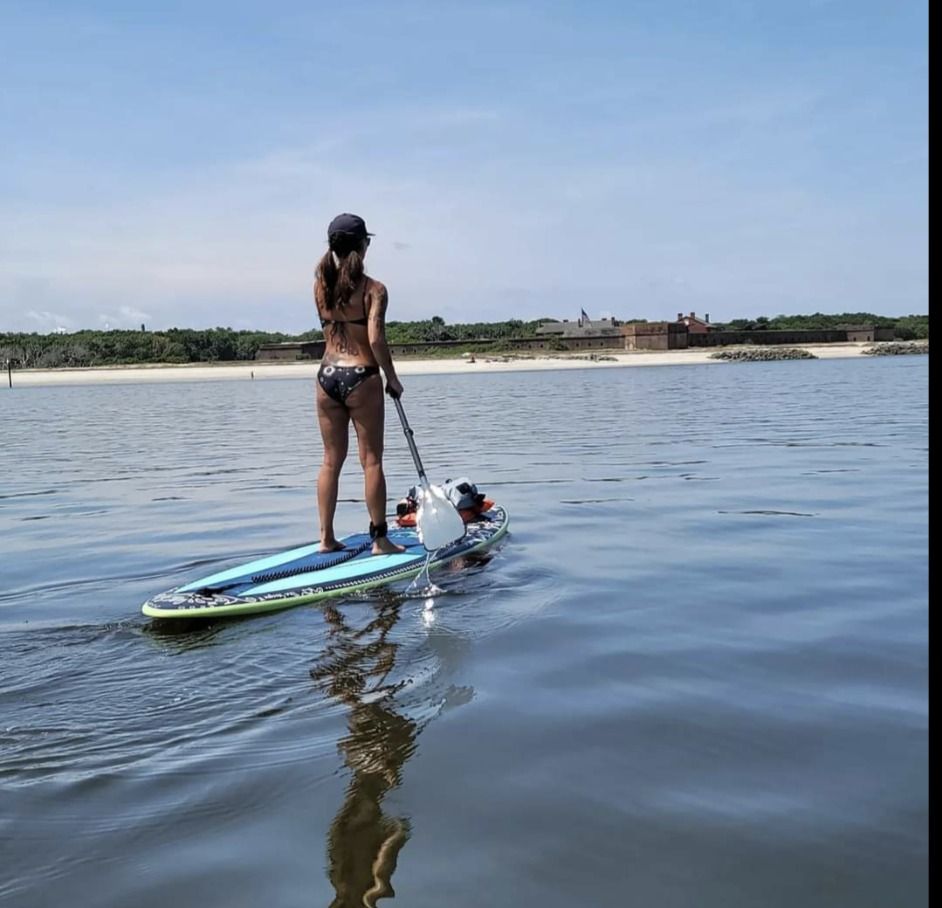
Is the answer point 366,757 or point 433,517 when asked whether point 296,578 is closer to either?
point 433,517

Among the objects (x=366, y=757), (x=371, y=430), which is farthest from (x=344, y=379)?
(x=366, y=757)

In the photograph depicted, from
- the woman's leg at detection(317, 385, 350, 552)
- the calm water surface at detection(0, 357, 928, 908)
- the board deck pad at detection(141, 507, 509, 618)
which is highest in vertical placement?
the woman's leg at detection(317, 385, 350, 552)

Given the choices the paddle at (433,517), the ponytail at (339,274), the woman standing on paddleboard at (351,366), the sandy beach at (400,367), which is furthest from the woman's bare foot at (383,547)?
the sandy beach at (400,367)

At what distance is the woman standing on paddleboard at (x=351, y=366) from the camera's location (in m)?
6.81

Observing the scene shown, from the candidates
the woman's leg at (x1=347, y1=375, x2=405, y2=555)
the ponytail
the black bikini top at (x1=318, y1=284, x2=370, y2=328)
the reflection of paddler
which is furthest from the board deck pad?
the ponytail

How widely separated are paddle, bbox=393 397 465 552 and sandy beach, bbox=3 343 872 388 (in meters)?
66.8

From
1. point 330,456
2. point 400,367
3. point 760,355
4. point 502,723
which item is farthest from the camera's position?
point 400,367

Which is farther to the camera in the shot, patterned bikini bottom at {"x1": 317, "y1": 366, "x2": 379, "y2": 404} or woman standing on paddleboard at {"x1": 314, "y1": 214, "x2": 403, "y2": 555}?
patterned bikini bottom at {"x1": 317, "y1": 366, "x2": 379, "y2": 404}

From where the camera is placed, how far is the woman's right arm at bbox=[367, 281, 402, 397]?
6773mm

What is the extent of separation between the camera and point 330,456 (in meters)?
7.07

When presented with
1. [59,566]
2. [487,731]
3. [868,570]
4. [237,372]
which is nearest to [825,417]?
[868,570]

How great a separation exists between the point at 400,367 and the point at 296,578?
254ft

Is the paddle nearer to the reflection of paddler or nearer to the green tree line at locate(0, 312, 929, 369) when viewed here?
the reflection of paddler
